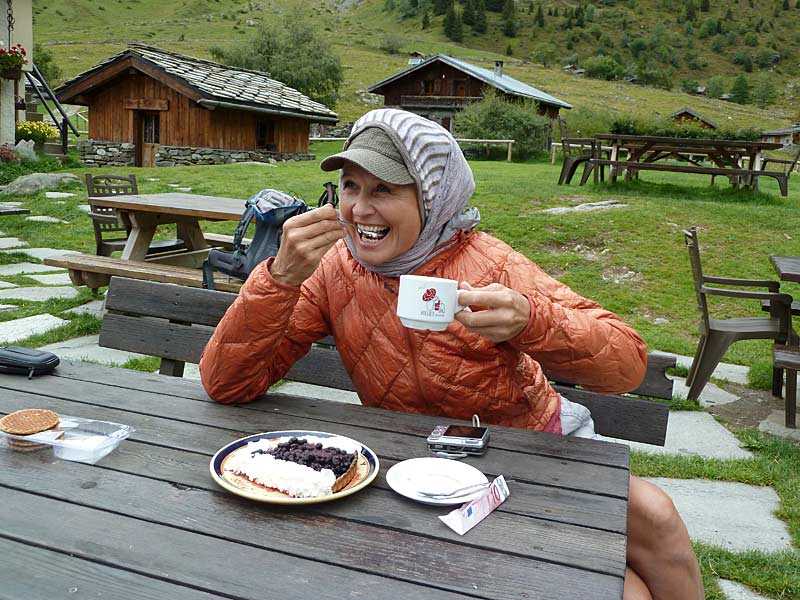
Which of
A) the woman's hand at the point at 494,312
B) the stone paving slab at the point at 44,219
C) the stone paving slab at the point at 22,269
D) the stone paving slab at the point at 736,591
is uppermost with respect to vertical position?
the woman's hand at the point at 494,312

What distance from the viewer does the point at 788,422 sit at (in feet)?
15.2

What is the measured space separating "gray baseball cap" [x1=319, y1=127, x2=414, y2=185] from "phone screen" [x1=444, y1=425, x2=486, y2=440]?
2.07 ft

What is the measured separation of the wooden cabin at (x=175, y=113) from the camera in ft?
71.2

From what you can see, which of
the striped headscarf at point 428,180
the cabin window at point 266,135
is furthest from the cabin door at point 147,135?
the striped headscarf at point 428,180

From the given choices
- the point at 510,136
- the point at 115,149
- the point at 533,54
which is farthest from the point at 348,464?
the point at 533,54

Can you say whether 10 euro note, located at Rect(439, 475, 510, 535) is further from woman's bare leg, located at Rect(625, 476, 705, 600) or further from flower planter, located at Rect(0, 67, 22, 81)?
flower planter, located at Rect(0, 67, 22, 81)

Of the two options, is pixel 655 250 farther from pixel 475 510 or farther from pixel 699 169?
pixel 475 510

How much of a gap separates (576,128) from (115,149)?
52.8 feet

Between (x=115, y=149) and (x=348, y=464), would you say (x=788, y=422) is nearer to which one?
(x=348, y=464)

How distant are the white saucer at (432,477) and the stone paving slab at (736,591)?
1573 millimetres

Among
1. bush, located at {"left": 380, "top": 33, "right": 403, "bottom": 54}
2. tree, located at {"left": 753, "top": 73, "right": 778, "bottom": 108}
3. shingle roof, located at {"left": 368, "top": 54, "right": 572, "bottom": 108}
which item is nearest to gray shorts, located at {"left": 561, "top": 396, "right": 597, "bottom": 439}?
shingle roof, located at {"left": 368, "top": 54, "right": 572, "bottom": 108}

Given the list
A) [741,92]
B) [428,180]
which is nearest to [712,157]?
[428,180]

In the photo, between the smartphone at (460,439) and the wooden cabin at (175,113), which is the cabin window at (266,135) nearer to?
the wooden cabin at (175,113)

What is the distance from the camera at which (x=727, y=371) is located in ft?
19.1
